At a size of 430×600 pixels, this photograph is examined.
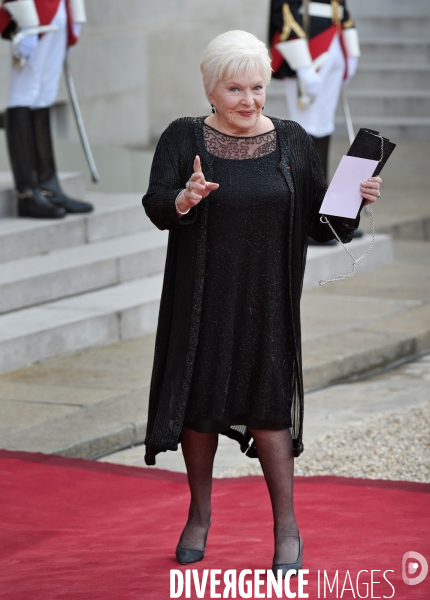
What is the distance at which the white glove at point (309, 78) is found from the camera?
9.34m

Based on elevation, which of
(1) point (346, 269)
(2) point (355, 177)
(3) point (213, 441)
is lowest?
(1) point (346, 269)

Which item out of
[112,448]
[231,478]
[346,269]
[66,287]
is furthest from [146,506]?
[346,269]

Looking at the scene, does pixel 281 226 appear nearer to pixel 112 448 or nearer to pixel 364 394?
pixel 112 448

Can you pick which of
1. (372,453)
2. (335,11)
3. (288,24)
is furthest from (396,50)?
(372,453)

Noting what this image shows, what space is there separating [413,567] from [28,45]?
5.32 m

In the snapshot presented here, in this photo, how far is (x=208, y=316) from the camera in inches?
149

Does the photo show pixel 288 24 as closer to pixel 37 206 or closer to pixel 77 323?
pixel 37 206

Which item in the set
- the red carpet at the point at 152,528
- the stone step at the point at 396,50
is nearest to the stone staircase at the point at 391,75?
the stone step at the point at 396,50

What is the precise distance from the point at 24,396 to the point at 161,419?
8.53 feet

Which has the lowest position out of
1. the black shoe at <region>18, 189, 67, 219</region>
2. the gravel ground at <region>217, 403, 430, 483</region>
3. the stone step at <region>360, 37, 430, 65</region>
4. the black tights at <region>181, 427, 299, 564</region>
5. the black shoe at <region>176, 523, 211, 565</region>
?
the stone step at <region>360, 37, 430, 65</region>

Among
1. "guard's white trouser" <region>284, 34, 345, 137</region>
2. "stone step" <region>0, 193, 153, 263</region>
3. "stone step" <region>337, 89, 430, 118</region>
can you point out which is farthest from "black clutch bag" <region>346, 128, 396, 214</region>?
"stone step" <region>337, 89, 430, 118</region>

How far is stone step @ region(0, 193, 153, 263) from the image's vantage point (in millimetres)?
8016

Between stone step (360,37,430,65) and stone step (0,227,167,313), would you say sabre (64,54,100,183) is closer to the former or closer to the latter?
stone step (0,227,167,313)

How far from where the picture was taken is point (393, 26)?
1675 cm
